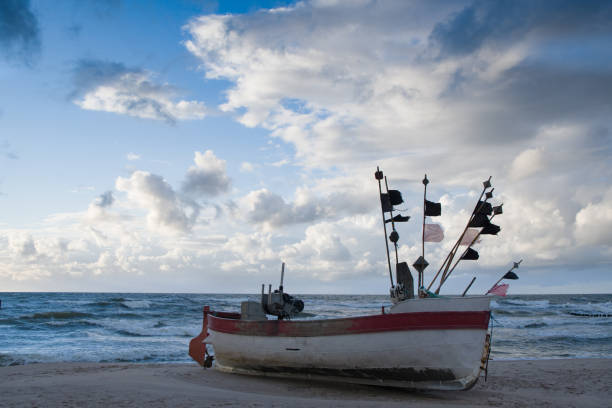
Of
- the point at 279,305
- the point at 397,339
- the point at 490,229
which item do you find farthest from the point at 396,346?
the point at 279,305

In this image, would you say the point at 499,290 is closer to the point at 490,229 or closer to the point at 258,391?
the point at 490,229

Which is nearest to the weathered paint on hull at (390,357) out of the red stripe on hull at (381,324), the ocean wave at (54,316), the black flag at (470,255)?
the red stripe on hull at (381,324)

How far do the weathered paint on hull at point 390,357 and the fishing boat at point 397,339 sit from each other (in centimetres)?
2

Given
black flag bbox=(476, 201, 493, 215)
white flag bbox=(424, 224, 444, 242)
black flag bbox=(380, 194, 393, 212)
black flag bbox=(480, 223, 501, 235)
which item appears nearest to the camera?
white flag bbox=(424, 224, 444, 242)

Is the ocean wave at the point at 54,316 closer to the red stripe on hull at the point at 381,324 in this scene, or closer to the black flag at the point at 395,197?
the red stripe on hull at the point at 381,324

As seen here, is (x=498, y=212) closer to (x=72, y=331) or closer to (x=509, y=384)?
(x=509, y=384)

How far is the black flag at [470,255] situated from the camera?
40.4 feet

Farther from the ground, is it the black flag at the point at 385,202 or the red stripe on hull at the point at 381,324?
the black flag at the point at 385,202

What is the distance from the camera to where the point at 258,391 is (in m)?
10.7

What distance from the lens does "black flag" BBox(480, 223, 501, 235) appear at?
12414 millimetres

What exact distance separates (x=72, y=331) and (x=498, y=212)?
977 inches

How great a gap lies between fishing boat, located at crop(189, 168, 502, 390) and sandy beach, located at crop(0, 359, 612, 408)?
1.39 feet

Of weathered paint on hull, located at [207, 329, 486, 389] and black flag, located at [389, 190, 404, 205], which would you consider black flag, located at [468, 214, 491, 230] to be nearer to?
black flag, located at [389, 190, 404, 205]

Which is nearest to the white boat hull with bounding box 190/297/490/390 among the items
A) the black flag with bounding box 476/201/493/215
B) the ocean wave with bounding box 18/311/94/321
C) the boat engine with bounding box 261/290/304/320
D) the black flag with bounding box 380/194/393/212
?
the boat engine with bounding box 261/290/304/320
